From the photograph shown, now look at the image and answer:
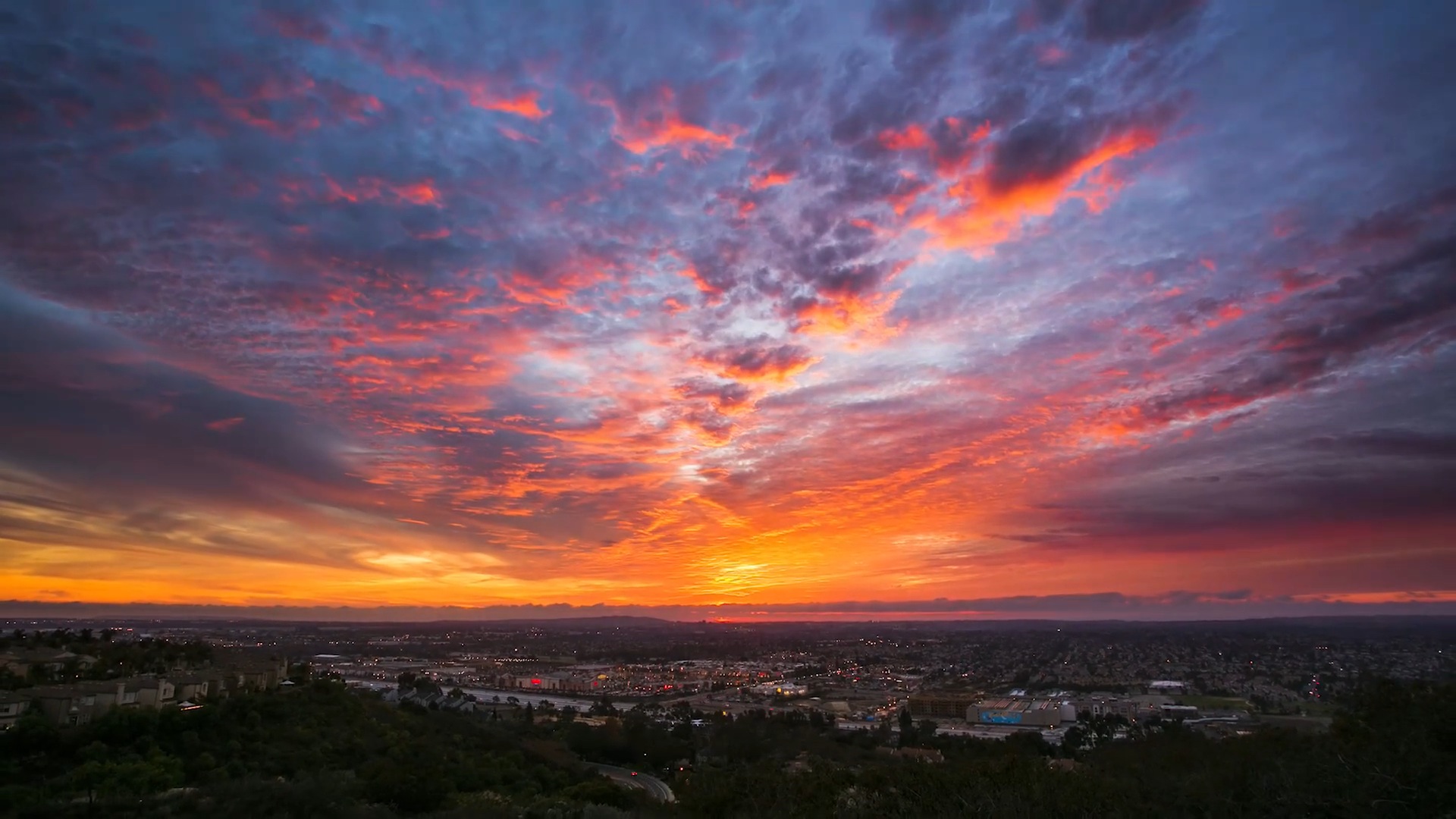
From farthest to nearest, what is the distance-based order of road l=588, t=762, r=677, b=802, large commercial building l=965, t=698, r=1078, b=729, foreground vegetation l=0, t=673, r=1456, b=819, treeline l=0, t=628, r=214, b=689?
large commercial building l=965, t=698, r=1078, b=729 → treeline l=0, t=628, r=214, b=689 → road l=588, t=762, r=677, b=802 → foreground vegetation l=0, t=673, r=1456, b=819

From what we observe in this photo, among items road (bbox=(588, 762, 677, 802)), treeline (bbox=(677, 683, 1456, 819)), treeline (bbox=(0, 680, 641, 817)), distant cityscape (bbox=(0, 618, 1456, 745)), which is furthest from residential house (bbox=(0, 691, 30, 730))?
treeline (bbox=(677, 683, 1456, 819))

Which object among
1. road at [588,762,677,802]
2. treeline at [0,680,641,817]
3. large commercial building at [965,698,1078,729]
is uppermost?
treeline at [0,680,641,817]

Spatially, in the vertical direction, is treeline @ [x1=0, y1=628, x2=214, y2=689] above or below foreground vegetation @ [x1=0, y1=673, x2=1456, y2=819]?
above

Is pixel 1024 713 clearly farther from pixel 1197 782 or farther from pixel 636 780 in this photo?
pixel 1197 782

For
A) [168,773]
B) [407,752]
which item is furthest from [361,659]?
[168,773]

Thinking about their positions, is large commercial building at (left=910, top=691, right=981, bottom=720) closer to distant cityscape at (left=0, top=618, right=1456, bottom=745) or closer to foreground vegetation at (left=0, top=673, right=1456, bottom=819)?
distant cityscape at (left=0, top=618, right=1456, bottom=745)

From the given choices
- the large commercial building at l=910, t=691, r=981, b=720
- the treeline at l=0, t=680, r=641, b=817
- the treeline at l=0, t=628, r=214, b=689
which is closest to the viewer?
the treeline at l=0, t=680, r=641, b=817

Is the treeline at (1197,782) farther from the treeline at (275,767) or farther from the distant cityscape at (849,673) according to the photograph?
the treeline at (275,767)
